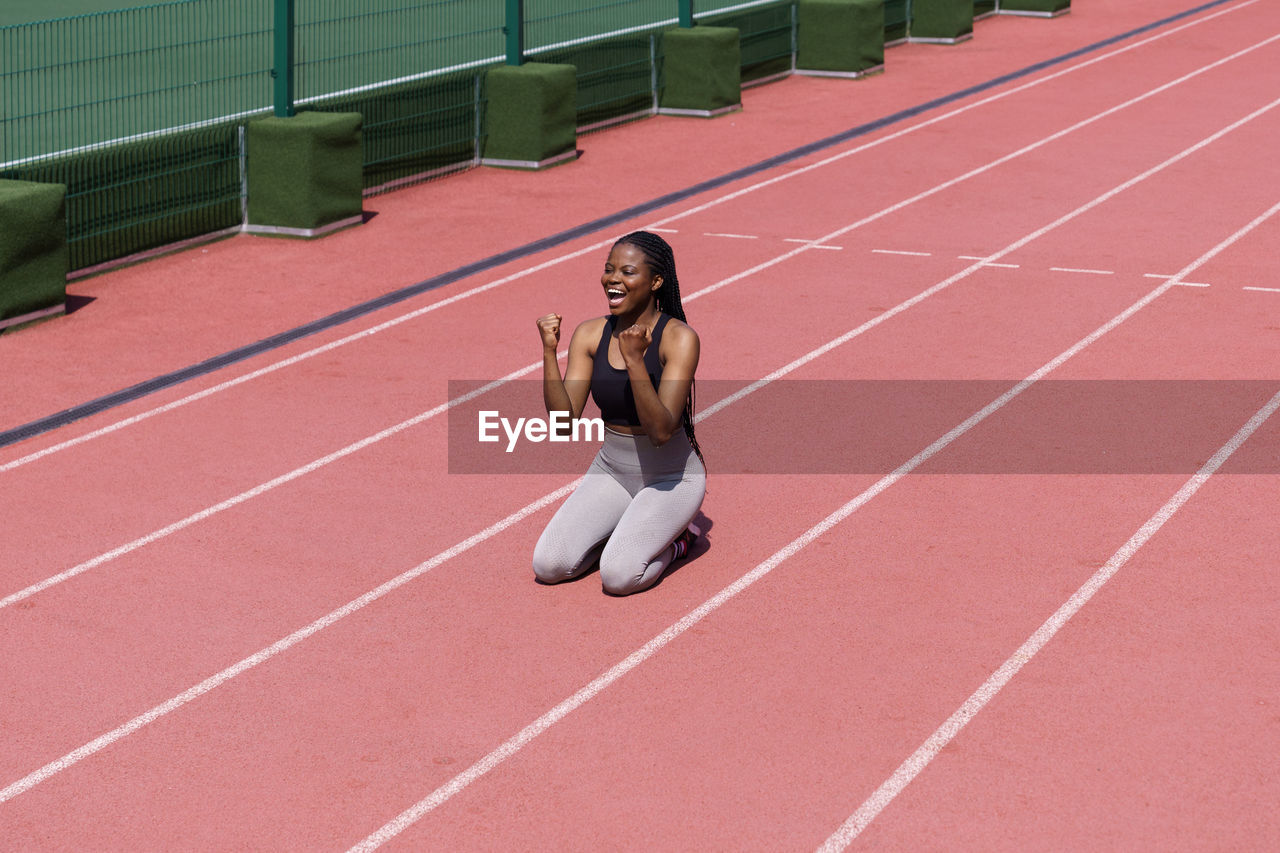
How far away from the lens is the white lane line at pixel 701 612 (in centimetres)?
634

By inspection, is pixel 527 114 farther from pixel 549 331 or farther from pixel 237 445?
pixel 549 331

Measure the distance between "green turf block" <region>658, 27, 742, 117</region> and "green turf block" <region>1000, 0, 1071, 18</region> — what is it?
37.4ft

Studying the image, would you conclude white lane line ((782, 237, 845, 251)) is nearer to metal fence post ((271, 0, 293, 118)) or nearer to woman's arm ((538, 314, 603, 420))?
metal fence post ((271, 0, 293, 118))

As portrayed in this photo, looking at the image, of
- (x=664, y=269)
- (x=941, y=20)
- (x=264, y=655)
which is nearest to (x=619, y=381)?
(x=664, y=269)

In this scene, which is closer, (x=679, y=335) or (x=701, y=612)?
(x=701, y=612)

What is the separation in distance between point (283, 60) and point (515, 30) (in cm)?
374

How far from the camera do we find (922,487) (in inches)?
378

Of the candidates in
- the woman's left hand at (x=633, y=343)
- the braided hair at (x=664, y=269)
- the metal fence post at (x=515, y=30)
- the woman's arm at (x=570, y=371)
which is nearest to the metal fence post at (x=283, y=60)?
the metal fence post at (x=515, y=30)

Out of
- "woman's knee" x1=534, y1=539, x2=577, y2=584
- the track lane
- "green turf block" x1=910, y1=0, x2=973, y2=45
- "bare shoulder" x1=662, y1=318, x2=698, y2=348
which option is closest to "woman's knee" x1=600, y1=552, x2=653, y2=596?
"woman's knee" x1=534, y1=539, x2=577, y2=584

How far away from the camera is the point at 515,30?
19000 mm

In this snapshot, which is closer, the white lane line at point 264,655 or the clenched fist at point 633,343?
the white lane line at point 264,655

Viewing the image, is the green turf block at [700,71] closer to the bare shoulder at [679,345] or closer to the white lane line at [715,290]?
the white lane line at [715,290]

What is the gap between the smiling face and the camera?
811cm

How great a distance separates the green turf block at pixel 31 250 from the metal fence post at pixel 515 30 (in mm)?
6933
